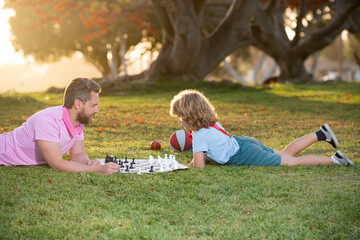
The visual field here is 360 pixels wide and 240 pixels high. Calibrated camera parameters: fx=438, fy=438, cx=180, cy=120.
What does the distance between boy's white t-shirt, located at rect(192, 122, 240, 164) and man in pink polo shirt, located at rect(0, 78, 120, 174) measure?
1.24m

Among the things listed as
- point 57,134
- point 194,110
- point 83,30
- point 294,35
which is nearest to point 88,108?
point 57,134

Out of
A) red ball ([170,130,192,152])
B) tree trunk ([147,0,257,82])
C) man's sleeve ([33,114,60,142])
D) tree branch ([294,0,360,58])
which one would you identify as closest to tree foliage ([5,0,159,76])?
tree trunk ([147,0,257,82])

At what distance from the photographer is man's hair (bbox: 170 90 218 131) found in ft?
19.9

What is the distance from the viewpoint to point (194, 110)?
604cm

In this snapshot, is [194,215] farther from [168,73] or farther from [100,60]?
[100,60]

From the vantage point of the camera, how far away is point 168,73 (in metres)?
20.6

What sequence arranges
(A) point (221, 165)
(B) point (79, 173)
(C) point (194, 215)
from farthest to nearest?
1. (A) point (221, 165)
2. (B) point (79, 173)
3. (C) point (194, 215)

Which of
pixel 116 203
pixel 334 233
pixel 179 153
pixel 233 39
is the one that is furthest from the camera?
pixel 233 39

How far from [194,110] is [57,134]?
185 centimetres

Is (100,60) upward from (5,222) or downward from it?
upward

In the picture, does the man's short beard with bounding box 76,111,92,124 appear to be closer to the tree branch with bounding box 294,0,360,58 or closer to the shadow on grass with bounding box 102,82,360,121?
the shadow on grass with bounding box 102,82,360,121

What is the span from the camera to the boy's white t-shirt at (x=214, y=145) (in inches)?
239

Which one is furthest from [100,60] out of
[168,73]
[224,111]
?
[224,111]

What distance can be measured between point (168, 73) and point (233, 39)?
3397 millimetres
